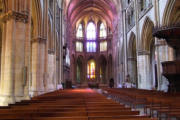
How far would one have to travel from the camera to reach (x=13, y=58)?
10.2 metres

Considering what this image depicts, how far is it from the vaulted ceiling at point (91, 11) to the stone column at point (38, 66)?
23771 mm

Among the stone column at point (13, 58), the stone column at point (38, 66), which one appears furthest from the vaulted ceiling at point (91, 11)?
the stone column at point (13, 58)

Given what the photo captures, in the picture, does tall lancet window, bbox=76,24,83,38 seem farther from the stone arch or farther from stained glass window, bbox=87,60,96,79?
the stone arch

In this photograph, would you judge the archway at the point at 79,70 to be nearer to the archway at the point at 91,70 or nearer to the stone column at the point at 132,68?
the archway at the point at 91,70

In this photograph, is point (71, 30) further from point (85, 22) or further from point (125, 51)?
point (125, 51)

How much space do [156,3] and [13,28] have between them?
12691 mm

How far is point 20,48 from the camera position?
419 inches

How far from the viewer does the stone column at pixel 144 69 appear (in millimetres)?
22234

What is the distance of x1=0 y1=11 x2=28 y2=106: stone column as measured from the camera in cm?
996

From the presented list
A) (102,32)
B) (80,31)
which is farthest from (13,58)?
(102,32)

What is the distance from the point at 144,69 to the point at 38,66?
41.4 feet

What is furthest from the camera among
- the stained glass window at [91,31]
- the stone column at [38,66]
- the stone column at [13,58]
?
the stained glass window at [91,31]

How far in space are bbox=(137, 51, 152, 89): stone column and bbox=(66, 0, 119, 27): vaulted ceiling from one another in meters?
18.3

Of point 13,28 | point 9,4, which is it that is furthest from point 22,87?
point 9,4
